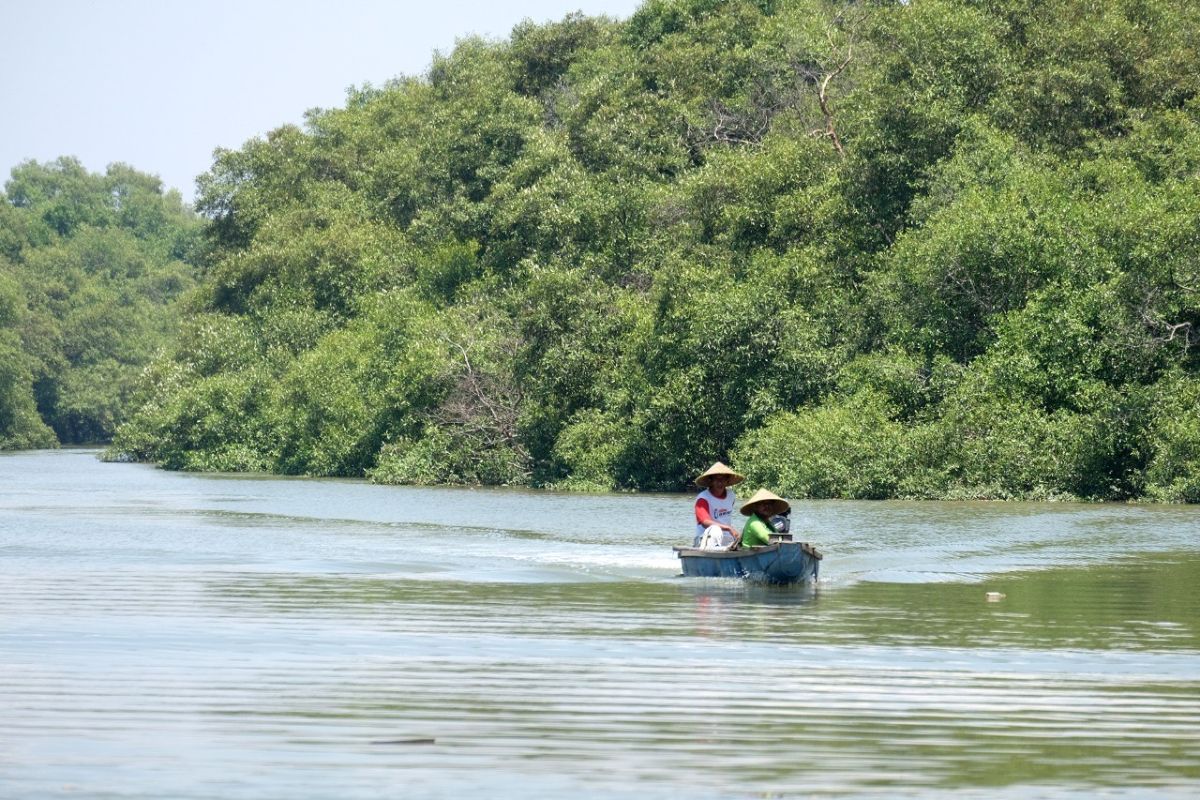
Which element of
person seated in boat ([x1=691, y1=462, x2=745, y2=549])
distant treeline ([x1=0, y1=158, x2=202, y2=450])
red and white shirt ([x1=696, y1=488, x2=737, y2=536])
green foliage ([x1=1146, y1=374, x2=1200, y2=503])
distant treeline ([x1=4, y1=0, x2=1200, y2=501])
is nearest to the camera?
person seated in boat ([x1=691, y1=462, x2=745, y2=549])

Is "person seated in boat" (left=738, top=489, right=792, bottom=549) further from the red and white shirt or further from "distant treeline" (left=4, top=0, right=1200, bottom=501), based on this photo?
"distant treeline" (left=4, top=0, right=1200, bottom=501)

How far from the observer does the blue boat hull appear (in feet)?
60.0

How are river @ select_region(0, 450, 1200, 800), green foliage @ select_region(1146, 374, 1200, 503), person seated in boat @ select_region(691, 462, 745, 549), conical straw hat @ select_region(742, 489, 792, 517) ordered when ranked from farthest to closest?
green foliage @ select_region(1146, 374, 1200, 503) < person seated in boat @ select_region(691, 462, 745, 549) < conical straw hat @ select_region(742, 489, 792, 517) < river @ select_region(0, 450, 1200, 800)

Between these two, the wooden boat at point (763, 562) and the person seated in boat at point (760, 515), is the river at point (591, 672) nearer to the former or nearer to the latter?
the wooden boat at point (763, 562)

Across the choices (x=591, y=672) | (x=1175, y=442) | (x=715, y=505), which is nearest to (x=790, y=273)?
(x=1175, y=442)

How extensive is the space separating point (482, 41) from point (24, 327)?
137ft

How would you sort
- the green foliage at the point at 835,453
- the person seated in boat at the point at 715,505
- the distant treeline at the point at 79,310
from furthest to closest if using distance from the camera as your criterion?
1. the distant treeline at the point at 79,310
2. the green foliage at the point at 835,453
3. the person seated in boat at the point at 715,505

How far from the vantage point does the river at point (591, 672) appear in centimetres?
882

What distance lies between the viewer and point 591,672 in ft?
39.9

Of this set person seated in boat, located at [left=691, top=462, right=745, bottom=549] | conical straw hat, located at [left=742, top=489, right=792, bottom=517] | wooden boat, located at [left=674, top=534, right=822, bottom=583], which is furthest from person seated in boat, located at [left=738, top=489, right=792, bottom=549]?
person seated in boat, located at [left=691, top=462, right=745, bottom=549]

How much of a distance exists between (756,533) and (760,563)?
0.36 meters

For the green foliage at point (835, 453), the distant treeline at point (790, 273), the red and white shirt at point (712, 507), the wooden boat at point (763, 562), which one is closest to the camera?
the wooden boat at point (763, 562)

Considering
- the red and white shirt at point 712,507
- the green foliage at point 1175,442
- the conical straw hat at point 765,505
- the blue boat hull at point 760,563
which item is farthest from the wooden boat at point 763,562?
the green foliage at point 1175,442

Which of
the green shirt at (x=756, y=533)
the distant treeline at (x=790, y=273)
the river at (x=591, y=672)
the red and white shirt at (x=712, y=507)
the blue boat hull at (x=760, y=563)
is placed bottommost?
the river at (x=591, y=672)
